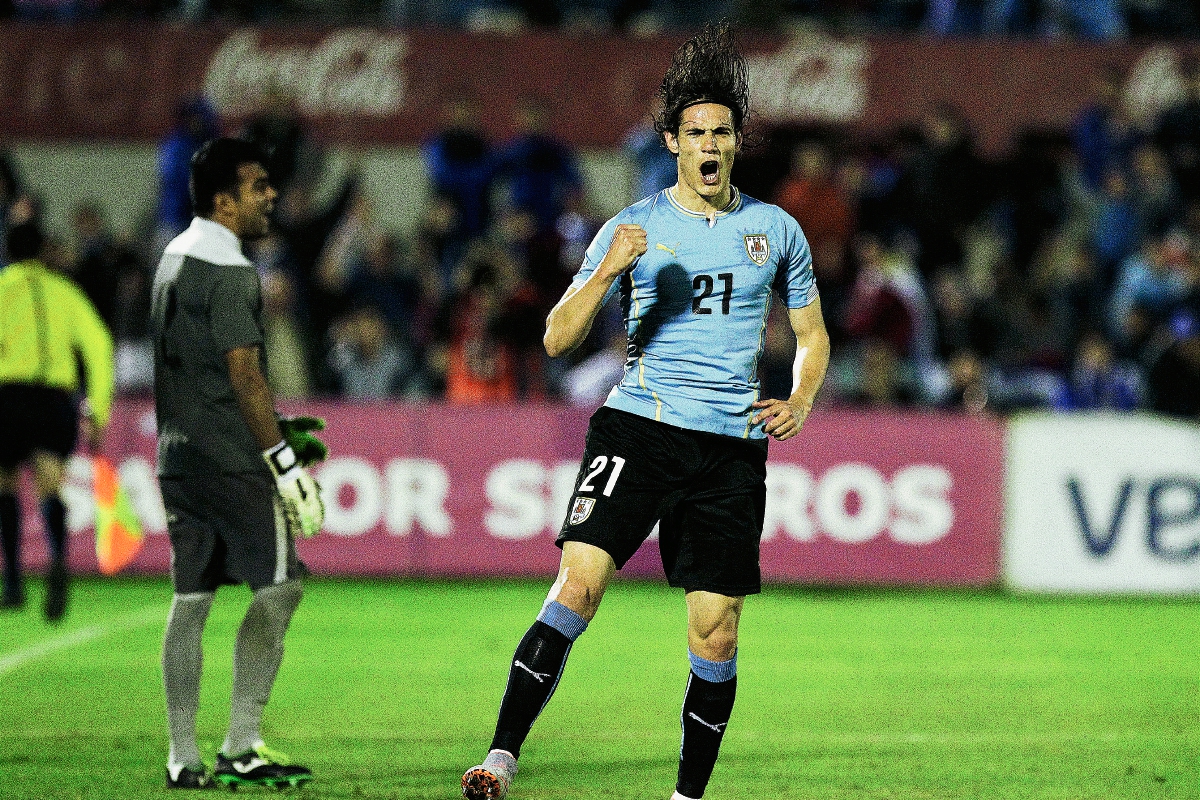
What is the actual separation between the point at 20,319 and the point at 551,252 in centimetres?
528

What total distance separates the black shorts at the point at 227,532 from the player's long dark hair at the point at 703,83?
1820 mm

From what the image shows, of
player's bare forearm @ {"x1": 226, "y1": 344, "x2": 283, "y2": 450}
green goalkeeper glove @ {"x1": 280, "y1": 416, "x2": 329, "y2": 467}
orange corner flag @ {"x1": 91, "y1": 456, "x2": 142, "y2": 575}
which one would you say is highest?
player's bare forearm @ {"x1": 226, "y1": 344, "x2": 283, "y2": 450}

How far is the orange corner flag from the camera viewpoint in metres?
11.1

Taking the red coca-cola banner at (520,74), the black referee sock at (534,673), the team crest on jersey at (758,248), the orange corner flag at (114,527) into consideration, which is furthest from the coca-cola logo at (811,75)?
the black referee sock at (534,673)

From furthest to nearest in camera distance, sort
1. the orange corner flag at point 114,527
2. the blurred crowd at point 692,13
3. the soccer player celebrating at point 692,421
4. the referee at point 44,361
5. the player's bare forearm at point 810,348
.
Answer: the blurred crowd at point 692,13
the orange corner flag at point 114,527
the referee at point 44,361
the player's bare forearm at point 810,348
the soccer player celebrating at point 692,421

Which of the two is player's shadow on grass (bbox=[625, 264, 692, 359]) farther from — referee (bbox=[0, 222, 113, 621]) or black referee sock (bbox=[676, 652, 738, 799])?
referee (bbox=[0, 222, 113, 621])

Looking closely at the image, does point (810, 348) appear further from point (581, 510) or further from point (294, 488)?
point (294, 488)

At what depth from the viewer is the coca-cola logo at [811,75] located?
645 inches

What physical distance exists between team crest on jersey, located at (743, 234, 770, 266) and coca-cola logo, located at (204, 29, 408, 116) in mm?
11586

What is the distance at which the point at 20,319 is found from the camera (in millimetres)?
10469

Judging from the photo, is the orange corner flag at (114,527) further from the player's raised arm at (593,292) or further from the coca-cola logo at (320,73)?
the player's raised arm at (593,292)

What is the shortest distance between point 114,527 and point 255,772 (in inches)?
241

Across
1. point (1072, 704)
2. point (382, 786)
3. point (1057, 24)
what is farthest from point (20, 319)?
point (1057, 24)

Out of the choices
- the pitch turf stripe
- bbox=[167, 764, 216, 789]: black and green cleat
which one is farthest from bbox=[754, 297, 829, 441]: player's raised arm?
the pitch turf stripe
